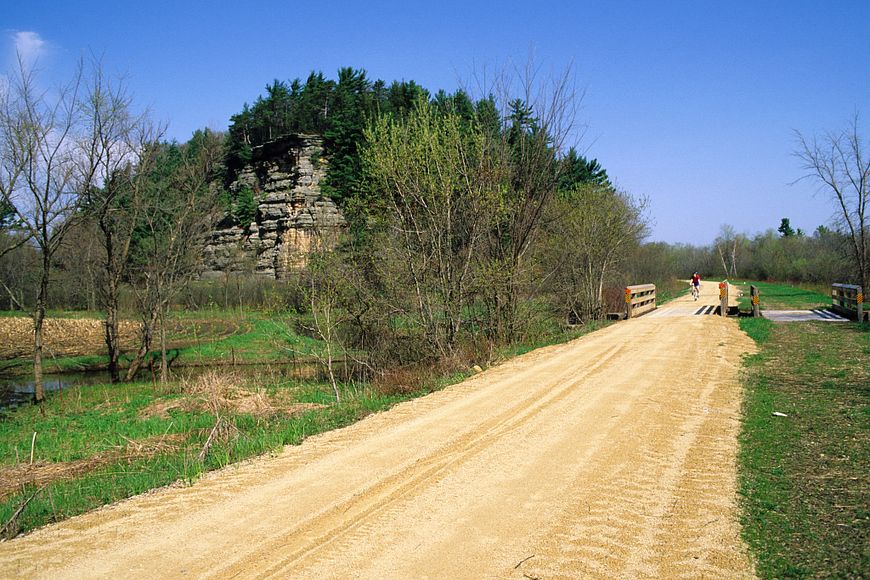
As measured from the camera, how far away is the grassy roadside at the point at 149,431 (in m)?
7.78

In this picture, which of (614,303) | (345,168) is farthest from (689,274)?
(614,303)

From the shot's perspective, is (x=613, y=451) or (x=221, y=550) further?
(x=613, y=451)

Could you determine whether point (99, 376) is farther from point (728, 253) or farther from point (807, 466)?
point (728, 253)

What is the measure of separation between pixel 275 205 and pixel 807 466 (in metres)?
60.5

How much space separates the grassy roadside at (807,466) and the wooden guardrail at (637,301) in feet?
37.5

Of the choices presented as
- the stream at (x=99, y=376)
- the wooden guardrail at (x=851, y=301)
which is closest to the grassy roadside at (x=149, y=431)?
the stream at (x=99, y=376)

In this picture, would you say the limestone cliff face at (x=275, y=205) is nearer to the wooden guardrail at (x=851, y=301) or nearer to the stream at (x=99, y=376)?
the stream at (x=99, y=376)

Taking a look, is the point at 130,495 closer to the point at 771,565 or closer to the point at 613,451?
the point at 613,451

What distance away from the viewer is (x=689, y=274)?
326 ft

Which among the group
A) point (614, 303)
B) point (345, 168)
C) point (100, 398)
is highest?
point (345, 168)

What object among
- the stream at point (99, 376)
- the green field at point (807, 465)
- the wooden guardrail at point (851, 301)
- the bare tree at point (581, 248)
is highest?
the bare tree at point (581, 248)

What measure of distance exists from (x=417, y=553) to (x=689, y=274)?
103120 millimetres

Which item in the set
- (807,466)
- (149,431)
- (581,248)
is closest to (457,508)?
(807,466)

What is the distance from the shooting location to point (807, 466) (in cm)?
730
